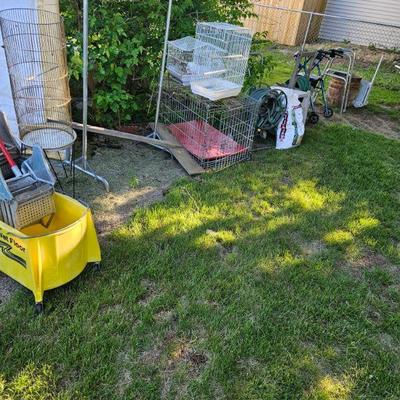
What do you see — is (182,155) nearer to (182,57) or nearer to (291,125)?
(182,57)

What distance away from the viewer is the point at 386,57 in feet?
35.0

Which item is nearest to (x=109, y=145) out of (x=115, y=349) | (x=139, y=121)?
(x=139, y=121)

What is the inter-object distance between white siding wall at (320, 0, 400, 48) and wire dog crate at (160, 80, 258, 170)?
29.7ft

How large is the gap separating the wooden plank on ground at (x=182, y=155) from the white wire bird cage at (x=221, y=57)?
640mm

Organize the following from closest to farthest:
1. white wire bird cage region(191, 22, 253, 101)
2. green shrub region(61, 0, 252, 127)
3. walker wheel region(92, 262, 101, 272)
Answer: walker wheel region(92, 262, 101, 272) → green shrub region(61, 0, 252, 127) → white wire bird cage region(191, 22, 253, 101)

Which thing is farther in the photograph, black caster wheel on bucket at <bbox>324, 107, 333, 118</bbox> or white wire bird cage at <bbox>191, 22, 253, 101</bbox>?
black caster wheel on bucket at <bbox>324, 107, 333, 118</bbox>

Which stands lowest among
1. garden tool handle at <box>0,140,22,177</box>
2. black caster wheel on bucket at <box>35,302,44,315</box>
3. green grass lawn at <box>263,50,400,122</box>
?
black caster wheel on bucket at <box>35,302,44,315</box>

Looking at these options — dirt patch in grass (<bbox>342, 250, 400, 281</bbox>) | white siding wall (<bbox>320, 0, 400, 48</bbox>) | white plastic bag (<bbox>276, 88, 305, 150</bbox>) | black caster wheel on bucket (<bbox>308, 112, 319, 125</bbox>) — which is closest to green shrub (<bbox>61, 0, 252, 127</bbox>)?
white plastic bag (<bbox>276, 88, 305, 150</bbox>)

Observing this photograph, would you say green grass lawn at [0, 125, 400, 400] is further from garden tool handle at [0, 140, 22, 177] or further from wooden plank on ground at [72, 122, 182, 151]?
garden tool handle at [0, 140, 22, 177]

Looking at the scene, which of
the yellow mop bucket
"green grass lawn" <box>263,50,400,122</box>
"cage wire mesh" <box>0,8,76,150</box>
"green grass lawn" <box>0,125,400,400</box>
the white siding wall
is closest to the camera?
"green grass lawn" <box>0,125,400,400</box>

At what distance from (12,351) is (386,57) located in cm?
→ 1140

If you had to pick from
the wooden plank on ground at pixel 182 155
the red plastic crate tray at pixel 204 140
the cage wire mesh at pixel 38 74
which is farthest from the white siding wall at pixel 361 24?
the cage wire mesh at pixel 38 74

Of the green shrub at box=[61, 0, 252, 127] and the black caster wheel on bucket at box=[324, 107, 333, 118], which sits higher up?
the green shrub at box=[61, 0, 252, 127]

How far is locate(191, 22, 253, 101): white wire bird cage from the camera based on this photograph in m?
4.08
